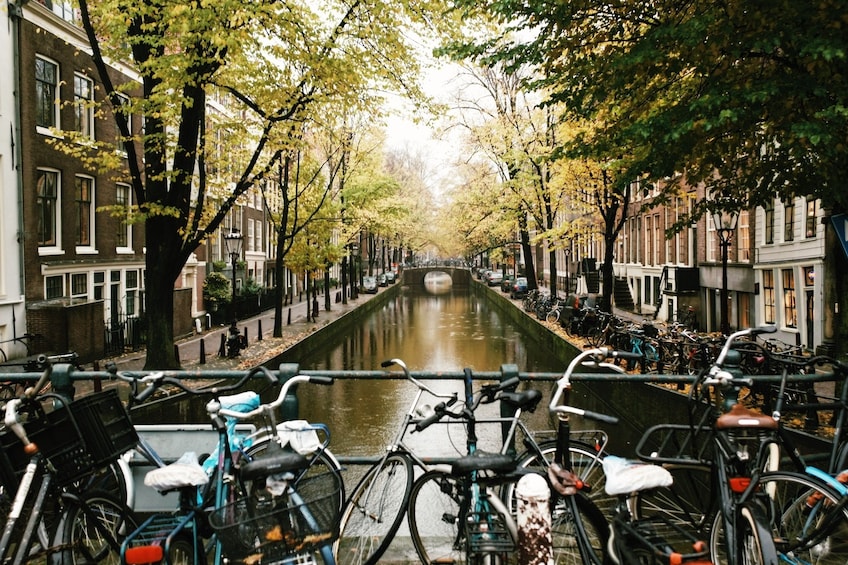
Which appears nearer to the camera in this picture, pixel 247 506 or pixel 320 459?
pixel 247 506

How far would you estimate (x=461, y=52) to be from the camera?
10242 mm

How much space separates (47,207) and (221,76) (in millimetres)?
8965

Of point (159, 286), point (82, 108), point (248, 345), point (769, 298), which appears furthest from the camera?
point (248, 345)

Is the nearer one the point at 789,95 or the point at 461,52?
the point at 789,95

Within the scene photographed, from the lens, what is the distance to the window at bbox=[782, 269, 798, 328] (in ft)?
65.3

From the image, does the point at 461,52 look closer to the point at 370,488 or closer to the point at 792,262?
the point at 370,488

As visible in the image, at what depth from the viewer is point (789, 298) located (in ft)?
66.1

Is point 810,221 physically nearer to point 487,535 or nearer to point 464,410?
point 464,410

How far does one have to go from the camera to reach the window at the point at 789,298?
19.9m

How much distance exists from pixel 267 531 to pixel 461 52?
8936 mm

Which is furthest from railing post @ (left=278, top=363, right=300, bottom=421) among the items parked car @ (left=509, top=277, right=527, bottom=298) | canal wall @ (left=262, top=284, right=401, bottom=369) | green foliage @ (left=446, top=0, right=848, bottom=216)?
parked car @ (left=509, top=277, right=527, bottom=298)

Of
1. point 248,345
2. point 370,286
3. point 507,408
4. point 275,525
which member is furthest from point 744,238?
point 370,286

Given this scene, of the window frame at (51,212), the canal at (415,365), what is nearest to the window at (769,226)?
the canal at (415,365)

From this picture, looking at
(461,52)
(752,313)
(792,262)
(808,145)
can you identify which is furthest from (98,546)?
(752,313)
